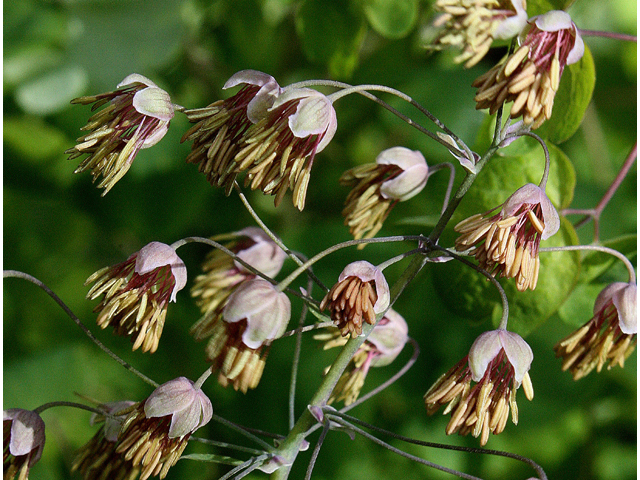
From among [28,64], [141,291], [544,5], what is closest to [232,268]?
[141,291]

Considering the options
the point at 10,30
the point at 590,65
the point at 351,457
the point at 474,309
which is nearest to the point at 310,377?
the point at 351,457

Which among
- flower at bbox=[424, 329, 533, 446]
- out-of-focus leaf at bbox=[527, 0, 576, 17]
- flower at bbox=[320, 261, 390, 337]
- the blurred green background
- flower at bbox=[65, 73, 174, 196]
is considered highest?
out-of-focus leaf at bbox=[527, 0, 576, 17]

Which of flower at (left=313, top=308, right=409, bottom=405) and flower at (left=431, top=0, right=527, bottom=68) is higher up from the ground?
flower at (left=431, top=0, right=527, bottom=68)

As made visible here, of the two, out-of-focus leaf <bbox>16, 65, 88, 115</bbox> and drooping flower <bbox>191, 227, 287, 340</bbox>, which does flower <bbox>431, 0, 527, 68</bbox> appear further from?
out-of-focus leaf <bbox>16, 65, 88, 115</bbox>

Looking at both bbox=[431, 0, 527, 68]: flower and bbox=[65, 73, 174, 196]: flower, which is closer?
bbox=[431, 0, 527, 68]: flower

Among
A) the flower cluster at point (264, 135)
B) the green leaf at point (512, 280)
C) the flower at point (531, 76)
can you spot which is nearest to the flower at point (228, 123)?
the flower cluster at point (264, 135)

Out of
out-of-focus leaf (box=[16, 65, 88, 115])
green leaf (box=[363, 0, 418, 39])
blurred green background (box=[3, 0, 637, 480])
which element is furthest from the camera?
out-of-focus leaf (box=[16, 65, 88, 115])

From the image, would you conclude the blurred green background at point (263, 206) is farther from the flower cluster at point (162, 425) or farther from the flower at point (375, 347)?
the flower cluster at point (162, 425)

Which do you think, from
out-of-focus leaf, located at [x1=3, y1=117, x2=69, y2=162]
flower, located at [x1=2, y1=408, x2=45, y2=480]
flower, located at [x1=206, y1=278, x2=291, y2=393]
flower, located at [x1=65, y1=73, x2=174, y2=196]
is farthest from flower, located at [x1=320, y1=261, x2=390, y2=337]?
out-of-focus leaf, located at [x1=3, y1=117, x2=69, y2=162]
